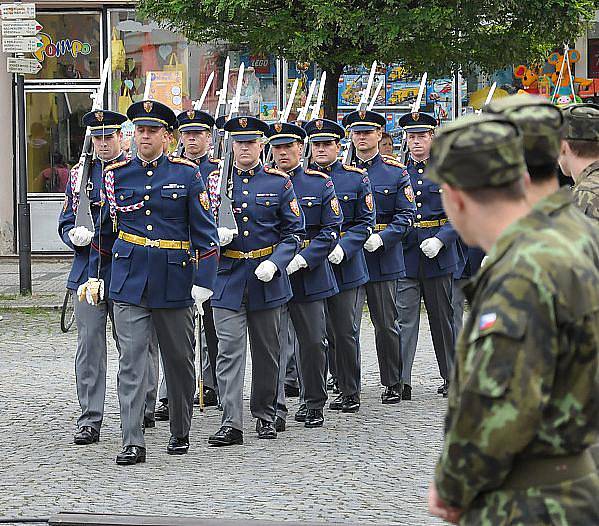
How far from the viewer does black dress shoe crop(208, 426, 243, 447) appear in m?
8.20

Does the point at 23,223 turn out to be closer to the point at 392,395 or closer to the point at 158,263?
the point at 392,395

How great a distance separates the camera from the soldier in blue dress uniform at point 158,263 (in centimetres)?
780

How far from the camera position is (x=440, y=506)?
3045 mm

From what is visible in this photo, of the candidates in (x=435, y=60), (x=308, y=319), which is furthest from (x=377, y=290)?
(x=435, y=60)

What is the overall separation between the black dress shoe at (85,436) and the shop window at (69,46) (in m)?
13.3

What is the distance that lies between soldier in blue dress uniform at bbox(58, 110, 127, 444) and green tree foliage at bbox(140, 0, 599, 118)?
271 inches

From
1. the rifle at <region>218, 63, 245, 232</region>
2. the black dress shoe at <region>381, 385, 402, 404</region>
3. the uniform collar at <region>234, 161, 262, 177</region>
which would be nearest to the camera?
the rifle at <region>218, 63, 245, 232</region>

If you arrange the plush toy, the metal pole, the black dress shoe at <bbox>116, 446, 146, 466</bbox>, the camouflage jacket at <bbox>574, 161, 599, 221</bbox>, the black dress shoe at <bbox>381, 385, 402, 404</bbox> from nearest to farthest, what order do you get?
the camouflage jacket at <bbox>574, 161, 599, 221</bbox> → the black dress shoe at <bbox>116, 446, 146, 466</bbox> → the black dress shoe at <bbox>381, 385, 402, 404</bbox> → the metal pole → the plush toy

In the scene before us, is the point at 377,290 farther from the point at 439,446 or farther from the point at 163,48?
the point at 163,48

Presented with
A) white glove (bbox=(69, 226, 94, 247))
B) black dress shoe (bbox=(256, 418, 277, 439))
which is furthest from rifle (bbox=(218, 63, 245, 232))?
black dress shoe (bbox=(256, 418, 277, 439))

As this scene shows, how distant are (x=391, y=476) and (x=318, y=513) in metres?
0.94

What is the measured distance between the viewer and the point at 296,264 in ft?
28.9

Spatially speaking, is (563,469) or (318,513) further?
(318,513)

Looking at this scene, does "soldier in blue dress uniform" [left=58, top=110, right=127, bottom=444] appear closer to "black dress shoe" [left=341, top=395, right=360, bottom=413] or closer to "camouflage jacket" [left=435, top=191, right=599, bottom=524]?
"black dress shoe" [left=341, top=395, right=360, bottom=413]
